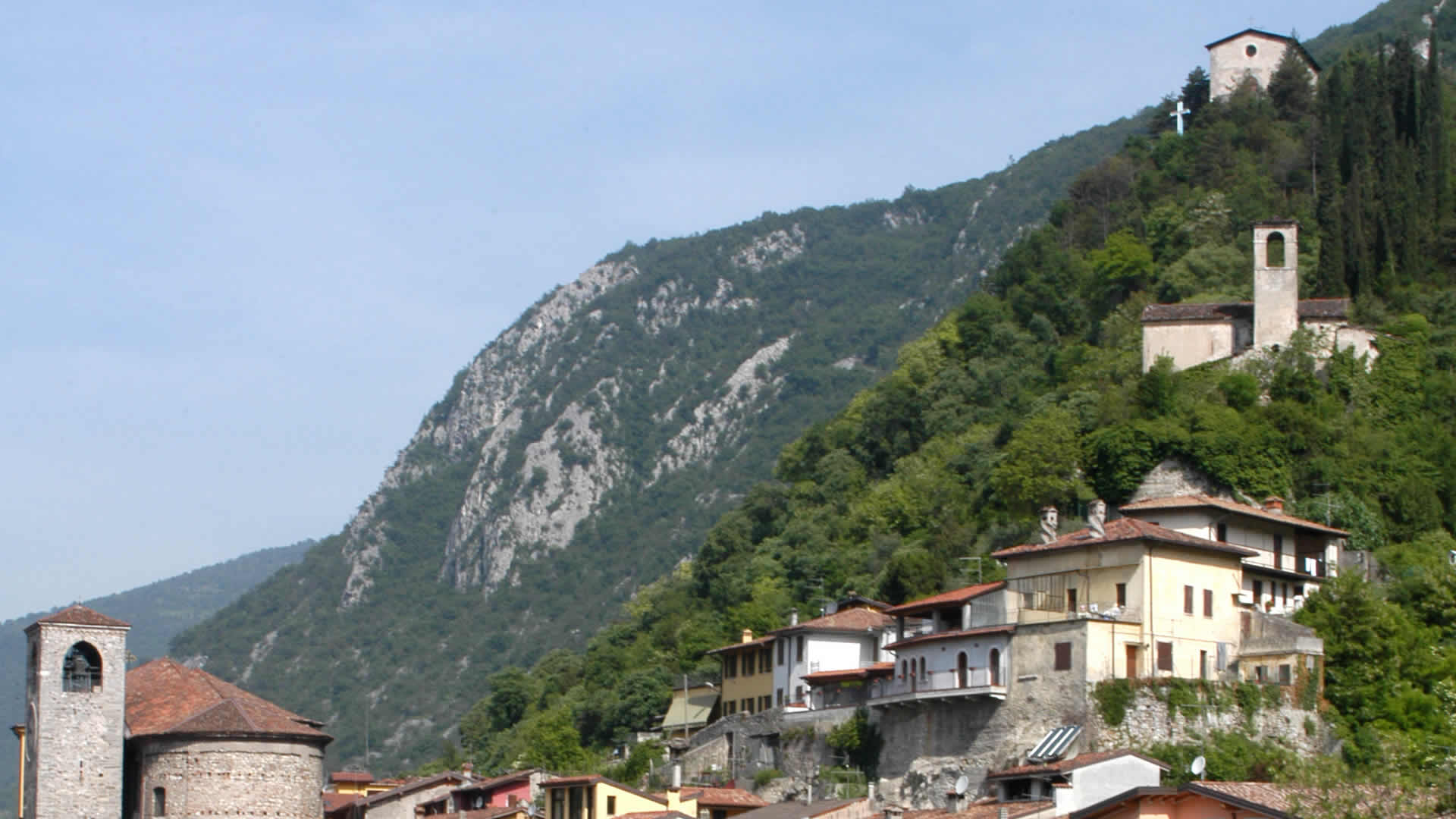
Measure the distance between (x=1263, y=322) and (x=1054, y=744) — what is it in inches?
1287

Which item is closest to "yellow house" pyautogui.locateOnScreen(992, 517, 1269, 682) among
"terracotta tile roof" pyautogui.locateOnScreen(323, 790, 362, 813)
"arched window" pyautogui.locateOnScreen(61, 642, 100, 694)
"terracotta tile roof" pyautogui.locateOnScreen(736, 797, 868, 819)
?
"terracotta tile roof" pyautogui.locateOnScreen(736, 797, 868, 819)

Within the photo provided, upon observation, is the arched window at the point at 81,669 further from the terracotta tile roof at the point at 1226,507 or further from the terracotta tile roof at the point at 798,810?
the terracotta tile roof at the point at 1226,507

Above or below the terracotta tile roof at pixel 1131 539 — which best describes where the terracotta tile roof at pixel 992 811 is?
below

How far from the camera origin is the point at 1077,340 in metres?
112

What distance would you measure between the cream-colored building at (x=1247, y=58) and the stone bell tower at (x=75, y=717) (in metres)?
84.6

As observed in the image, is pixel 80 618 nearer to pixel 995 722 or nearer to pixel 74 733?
pixel 74 733

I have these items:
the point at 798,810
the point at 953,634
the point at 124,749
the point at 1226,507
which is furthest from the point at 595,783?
the point at 1226,507

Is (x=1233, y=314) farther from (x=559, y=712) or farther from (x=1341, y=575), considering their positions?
(x=559, y=712)

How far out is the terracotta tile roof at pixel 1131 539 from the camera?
208 ft

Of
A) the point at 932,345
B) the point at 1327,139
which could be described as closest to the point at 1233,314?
the point at 1327,139

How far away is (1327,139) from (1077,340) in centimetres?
1745

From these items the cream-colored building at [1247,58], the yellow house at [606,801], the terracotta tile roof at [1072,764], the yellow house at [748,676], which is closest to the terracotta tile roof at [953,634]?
the terracotta tile roof at [1072,764]

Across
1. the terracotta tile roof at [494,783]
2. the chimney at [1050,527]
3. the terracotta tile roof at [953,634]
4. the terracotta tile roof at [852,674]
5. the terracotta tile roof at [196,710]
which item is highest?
the chimney at [1050,527]

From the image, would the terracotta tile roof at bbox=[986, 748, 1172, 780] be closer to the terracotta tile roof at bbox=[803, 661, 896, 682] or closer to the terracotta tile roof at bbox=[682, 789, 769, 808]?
the terracotta tile roof at bbox=[682, 789, 769, 808]
